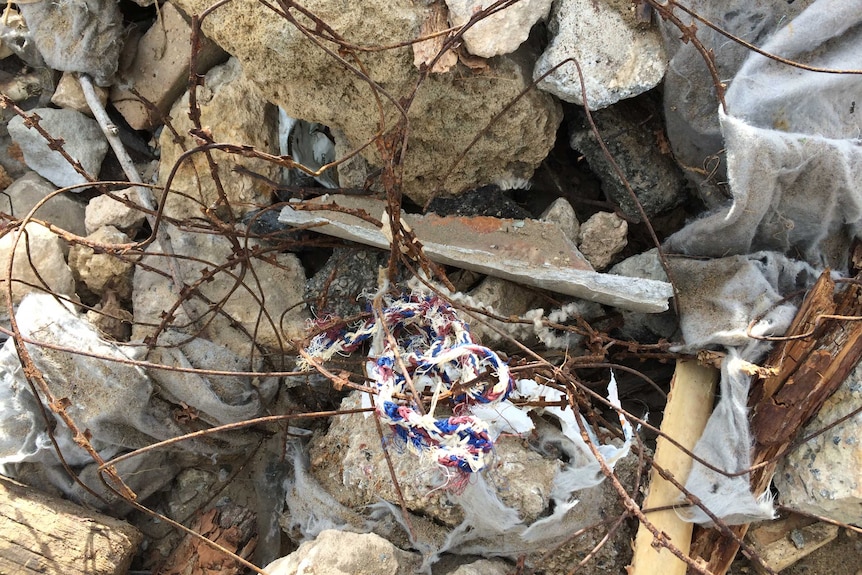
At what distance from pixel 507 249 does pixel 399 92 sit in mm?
583

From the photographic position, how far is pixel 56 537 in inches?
74.6

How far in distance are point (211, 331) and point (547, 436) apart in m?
1.18

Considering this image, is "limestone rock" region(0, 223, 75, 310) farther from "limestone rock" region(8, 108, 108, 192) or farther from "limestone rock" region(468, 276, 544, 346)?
"limestone rock" region(468, 276, 544, 346)

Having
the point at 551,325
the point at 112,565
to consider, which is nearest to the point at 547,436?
the point at 551,325

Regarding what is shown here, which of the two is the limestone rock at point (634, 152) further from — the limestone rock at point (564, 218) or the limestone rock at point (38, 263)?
the limestone rock at point (38, 263)

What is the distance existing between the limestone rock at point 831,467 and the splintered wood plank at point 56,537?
1.97 meters

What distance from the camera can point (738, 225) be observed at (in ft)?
6.49

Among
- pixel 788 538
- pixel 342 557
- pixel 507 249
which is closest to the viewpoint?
Answer: pixel 342 557

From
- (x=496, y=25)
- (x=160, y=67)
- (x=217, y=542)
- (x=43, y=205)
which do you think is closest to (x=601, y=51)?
(x=496, y=25)

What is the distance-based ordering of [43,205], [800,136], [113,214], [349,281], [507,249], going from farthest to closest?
[43,205] < [113,214] < [349,281] < [507,249] < [800,136]

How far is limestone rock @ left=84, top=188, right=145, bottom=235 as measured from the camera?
237 centimetres

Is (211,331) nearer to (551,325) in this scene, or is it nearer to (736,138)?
(551,325)

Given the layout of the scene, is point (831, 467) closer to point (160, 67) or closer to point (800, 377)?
point (800, 377)

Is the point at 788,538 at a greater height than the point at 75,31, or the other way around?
the point at 75,31
